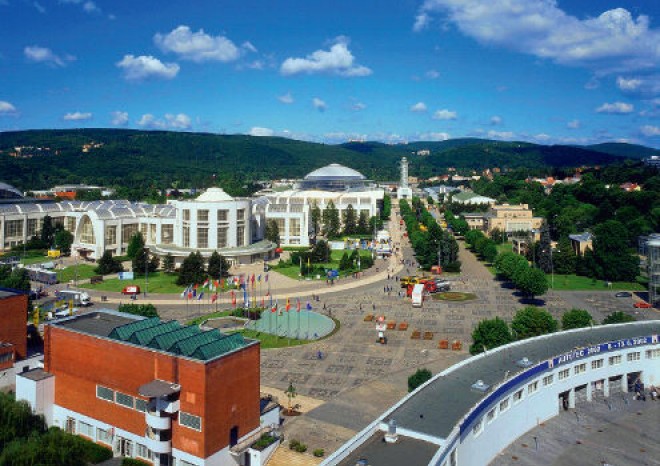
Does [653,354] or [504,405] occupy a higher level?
[653,354]

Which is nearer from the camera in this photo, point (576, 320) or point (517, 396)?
point (517, 396)

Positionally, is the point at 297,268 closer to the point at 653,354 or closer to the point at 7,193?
the point at 653,354

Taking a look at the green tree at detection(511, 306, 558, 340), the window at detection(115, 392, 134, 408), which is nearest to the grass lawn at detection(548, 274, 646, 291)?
the green tree at detection(511, 306, 558, 340)

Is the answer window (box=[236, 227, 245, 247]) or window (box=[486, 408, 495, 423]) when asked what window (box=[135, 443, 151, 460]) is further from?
window (box=[236, 227, 245, 247])

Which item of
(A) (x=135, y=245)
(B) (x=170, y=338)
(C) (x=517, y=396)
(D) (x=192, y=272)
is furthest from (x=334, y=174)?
(B) (x=170, y=338)

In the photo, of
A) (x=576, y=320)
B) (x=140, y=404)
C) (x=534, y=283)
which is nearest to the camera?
(x=140, y=404)

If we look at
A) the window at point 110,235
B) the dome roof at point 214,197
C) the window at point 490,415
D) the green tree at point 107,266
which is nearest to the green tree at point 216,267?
the dome roof at point 214,197
